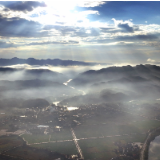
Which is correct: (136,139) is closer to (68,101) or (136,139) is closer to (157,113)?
(157,113)

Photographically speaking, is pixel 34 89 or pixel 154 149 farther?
pixel 34 89

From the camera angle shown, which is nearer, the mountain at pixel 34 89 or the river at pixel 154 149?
the river at pixel 154 149

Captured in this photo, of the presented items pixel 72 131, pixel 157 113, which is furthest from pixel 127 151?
pixel 157 113

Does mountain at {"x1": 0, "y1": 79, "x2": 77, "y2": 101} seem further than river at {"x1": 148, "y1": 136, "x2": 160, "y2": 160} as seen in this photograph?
Yes

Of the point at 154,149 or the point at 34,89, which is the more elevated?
the point at 34,89

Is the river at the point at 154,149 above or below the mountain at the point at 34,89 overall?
below

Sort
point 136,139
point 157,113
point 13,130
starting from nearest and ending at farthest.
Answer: point 136,139 < point 13,130 < point 157,113

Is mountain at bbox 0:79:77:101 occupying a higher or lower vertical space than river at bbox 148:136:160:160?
higher

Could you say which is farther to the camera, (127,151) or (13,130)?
(13,130)
